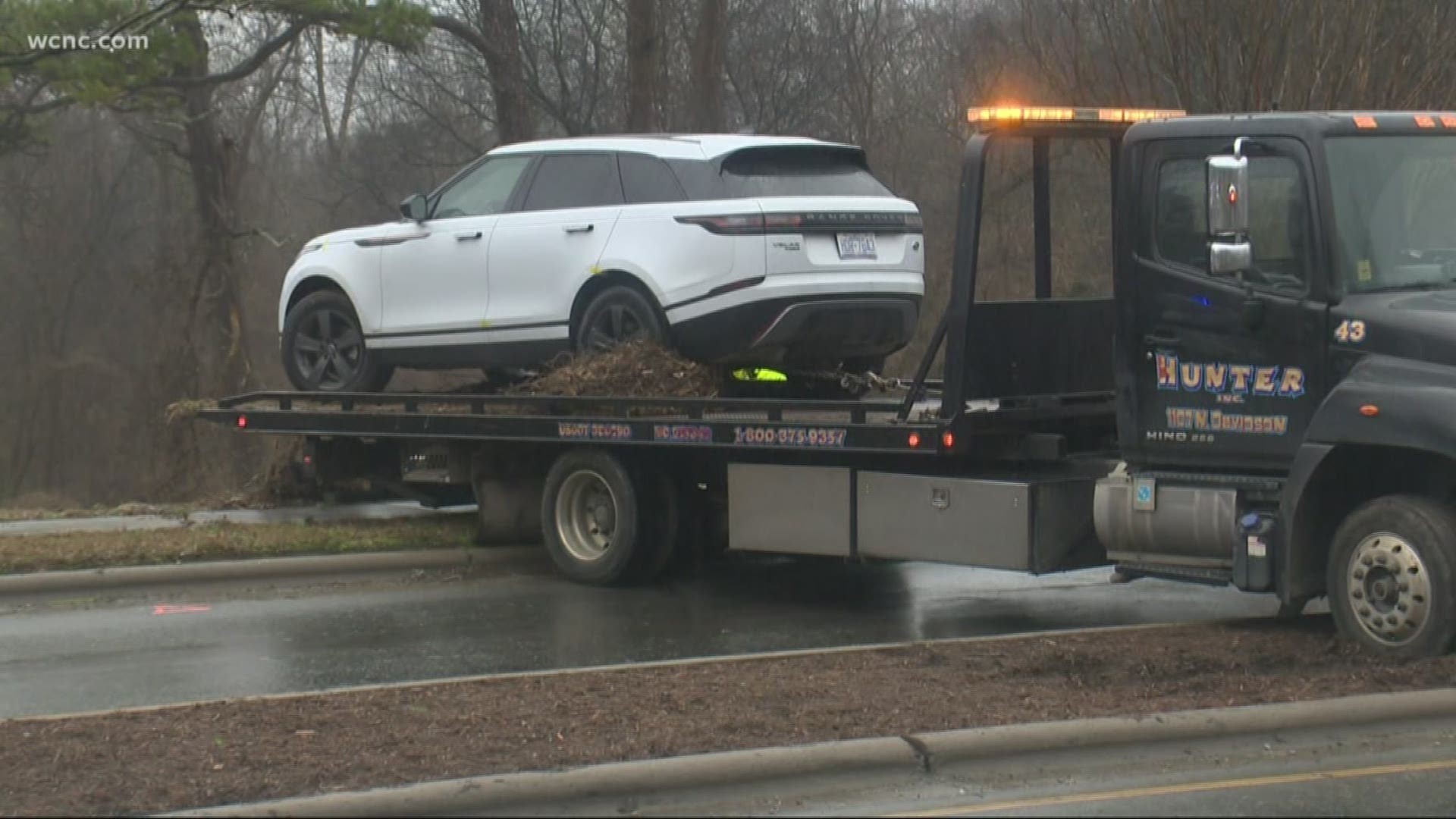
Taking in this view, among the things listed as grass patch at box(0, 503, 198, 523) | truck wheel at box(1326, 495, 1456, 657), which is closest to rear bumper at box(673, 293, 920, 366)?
truck wheel at box(1326, 495, 1456, 657)

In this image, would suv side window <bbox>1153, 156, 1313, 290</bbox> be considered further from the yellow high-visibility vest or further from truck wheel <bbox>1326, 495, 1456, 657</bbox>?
the yellow high-visibility vest

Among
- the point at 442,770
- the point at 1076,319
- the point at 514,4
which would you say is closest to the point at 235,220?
the point at 514,4

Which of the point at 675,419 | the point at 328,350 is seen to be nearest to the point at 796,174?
the point at 675,419

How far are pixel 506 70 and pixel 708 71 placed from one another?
3581mm

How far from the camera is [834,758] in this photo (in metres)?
6.31

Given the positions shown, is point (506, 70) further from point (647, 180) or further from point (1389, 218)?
point (1389, 218)

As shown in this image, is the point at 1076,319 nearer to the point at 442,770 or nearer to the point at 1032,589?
the point at 1032,589

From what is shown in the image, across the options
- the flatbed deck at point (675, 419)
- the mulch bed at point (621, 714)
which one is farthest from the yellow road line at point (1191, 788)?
the flatbed deck at point (675, 419)

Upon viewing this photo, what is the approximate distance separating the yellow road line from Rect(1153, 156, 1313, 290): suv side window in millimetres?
2535

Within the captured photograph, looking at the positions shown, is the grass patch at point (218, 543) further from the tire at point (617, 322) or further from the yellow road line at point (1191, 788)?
the yellow road line at point (1191, 788)

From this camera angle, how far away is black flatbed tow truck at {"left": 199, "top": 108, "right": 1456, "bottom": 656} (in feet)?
25.8

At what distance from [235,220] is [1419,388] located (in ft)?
88.6

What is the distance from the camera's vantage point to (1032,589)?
11.4 m

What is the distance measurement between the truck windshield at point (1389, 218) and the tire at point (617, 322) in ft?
13.2
